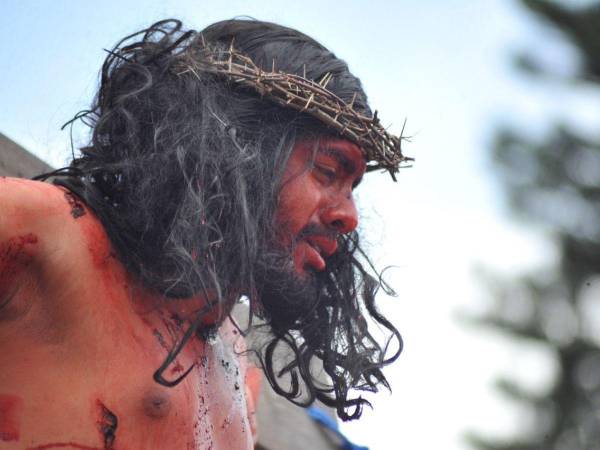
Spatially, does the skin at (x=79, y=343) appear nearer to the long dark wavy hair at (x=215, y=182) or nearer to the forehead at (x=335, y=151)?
the long dark wavy hair at (x=215, y=182)

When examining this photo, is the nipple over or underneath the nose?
underneath

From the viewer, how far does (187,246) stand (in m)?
2.15

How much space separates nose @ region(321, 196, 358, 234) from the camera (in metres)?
2.45

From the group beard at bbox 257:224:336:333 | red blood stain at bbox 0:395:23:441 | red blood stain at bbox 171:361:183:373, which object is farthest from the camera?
beard at bbox 257:224:336:333

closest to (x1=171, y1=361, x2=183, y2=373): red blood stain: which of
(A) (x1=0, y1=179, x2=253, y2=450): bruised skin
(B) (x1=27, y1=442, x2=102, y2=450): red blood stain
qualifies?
(A) (x1=0, y1=179, x2=253, y2=450): bruised skin

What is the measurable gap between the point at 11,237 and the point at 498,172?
739 centimetres

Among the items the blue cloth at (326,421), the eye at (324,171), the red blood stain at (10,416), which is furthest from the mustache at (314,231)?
the blue cloth at (326,421)

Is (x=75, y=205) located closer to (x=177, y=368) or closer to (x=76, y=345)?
(x=76, y=345)

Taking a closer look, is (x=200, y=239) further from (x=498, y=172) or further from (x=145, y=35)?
(x=498, y=172)

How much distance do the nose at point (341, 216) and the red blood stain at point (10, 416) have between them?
820 mm

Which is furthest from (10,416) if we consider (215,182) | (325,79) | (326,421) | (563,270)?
(563,270)

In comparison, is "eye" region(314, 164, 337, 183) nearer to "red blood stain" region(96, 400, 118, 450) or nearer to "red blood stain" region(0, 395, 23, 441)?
"red blood stain" region(96, 400, 118, 450)

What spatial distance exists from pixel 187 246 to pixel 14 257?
13.7 inches

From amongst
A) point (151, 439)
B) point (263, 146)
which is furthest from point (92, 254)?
point (263, 146)
